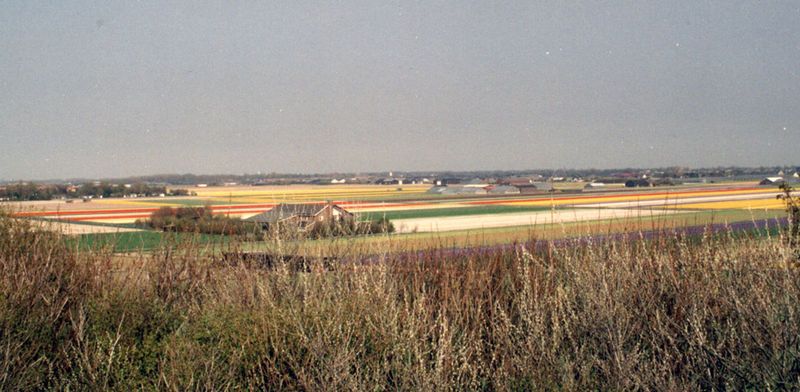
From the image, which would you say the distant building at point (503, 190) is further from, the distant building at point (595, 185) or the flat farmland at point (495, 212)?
the distant building at point (595, 185)

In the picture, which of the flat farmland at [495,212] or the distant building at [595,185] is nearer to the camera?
the flat farmland at [495,212]

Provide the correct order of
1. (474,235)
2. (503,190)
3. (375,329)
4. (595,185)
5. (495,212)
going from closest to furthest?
1. (375,329)
2. (474,235)
3. (495,212)
4. (503,190)
5. (595,185)

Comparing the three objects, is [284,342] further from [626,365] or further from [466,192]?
[466,192]

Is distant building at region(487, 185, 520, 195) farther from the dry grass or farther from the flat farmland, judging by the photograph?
the dry grass

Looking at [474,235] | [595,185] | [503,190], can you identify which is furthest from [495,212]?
[595,185]

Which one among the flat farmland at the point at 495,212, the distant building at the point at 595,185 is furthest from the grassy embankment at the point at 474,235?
the distant building at the point at 595,185

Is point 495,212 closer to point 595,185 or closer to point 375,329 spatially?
point 595,185

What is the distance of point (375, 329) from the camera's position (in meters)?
12.1

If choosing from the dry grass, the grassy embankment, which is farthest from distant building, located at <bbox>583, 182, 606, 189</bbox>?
the dry grass

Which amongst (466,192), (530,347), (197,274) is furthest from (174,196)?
(530,347)

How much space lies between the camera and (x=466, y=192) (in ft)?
358

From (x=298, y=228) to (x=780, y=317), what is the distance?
9756 millimetres

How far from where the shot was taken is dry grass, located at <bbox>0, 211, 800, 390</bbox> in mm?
10703

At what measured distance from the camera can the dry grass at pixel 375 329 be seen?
1070 centimetres
